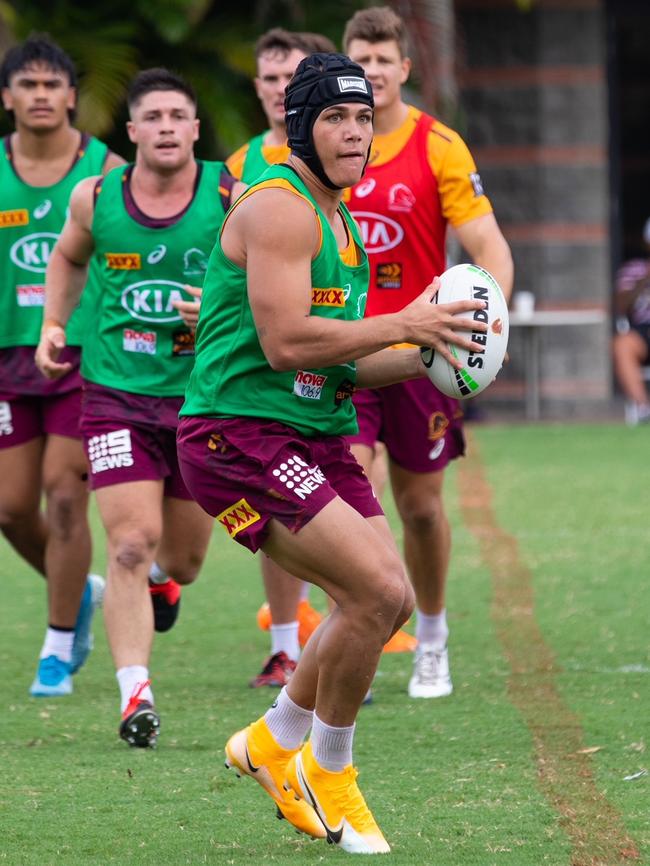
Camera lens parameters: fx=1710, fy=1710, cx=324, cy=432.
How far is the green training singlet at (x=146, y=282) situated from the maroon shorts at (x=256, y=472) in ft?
4.93

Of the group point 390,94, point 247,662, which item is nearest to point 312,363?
point 390,94

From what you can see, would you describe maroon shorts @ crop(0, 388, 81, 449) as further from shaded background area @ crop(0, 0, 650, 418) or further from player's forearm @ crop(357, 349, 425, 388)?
shaded background area @ crop(0, 0, 650, 418)

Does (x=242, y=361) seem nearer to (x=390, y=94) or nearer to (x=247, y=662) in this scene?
(x=390, y=94)

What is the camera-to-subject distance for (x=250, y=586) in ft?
30.4

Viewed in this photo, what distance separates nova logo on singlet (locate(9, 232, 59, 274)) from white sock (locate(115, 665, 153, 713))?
6.15 ft

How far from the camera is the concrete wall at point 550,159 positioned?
17.4 meters

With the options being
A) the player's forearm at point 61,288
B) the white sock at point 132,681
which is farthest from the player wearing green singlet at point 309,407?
the player's forearm at point 61,288

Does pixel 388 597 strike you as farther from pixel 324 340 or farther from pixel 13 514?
pixel 13 514

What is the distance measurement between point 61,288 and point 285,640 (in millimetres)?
1700

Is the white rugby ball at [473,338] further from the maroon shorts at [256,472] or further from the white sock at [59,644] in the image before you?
the white sock at [59,644]

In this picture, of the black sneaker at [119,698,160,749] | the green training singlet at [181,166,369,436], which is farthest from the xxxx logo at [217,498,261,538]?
the black sneaker at [119,698,160,749]

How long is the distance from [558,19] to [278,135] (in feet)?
35.7

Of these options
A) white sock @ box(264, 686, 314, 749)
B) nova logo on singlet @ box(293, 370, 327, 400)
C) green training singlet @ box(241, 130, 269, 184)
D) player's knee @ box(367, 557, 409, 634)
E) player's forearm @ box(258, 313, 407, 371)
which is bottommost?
white sock @ box(264, 686, 314, 749)

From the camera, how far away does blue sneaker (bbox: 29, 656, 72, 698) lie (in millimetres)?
6773
